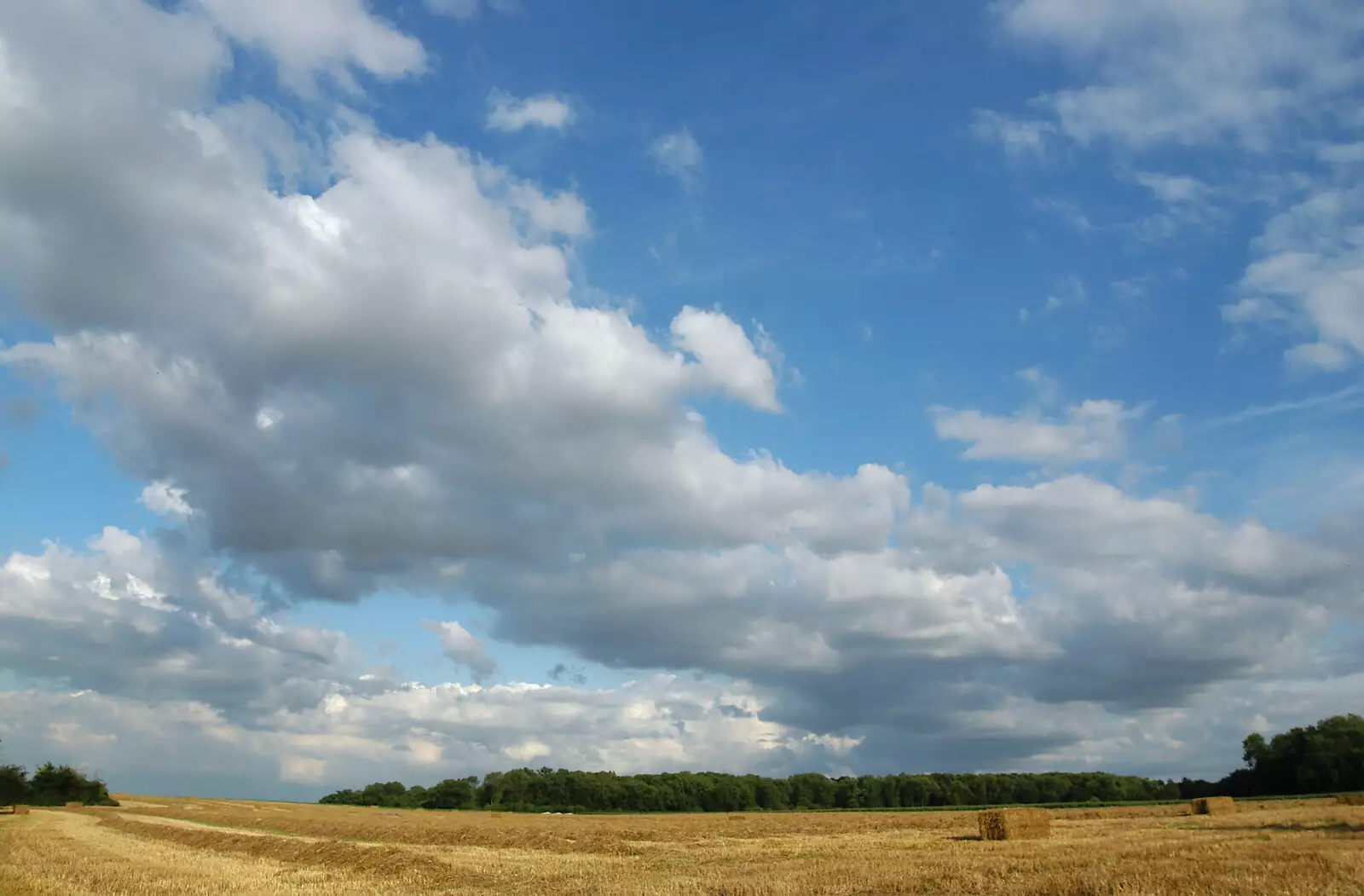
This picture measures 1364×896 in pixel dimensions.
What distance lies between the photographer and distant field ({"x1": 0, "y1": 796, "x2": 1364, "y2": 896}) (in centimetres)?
2112

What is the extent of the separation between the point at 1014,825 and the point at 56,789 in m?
158

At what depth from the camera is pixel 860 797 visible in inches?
6781

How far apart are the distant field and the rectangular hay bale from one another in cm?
97

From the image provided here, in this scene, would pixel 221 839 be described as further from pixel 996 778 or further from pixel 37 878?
pixel 996 778

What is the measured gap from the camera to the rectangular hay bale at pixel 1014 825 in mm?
40062

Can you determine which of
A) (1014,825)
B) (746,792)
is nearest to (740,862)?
(1014,825)

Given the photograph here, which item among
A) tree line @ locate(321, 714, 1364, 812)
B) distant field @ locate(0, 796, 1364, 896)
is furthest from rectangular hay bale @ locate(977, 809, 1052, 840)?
tree line @ locate(321, 714, 1364, 812)

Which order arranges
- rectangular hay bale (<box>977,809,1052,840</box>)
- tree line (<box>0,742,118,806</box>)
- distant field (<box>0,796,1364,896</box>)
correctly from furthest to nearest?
tree line (<box>0,742,118,806</box>), rectangular hay bale (<box>977,809,1052,840</box>), distant field (<box>0,796,1364,896</box>)

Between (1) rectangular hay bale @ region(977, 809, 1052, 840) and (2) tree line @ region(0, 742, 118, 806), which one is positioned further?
(2) tree line @ region(0, 742, 118, 806)

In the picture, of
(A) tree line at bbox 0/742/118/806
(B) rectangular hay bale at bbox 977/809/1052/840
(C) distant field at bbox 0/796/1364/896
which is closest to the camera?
(C) distant field at bbox 0/796/1364/896

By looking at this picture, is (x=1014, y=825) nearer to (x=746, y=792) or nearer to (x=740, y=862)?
(x=740, y=862)

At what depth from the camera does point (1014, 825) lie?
40.3m

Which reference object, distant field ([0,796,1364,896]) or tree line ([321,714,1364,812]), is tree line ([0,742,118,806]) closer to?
tree line ([321,714,1364,812])

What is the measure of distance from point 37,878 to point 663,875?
22.3 metres
